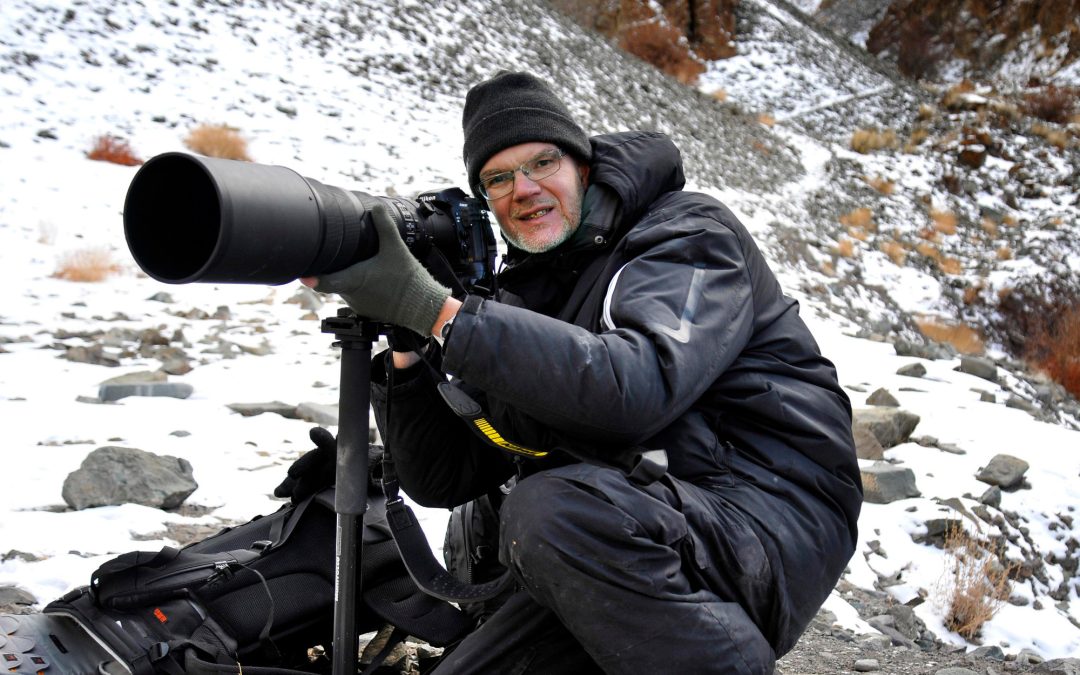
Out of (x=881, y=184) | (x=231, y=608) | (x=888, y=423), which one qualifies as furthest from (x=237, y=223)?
(x=881, y=184)

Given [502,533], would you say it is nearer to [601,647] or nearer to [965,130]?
[601,647]

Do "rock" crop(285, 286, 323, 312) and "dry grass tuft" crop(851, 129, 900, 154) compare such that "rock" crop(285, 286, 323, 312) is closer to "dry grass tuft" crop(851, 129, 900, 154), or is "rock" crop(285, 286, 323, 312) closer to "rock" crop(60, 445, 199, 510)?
"rock" crop(60, 445, 199, 510)

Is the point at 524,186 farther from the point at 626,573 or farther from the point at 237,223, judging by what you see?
the point at 626,573

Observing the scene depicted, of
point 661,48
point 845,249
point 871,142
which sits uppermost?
point 661,48

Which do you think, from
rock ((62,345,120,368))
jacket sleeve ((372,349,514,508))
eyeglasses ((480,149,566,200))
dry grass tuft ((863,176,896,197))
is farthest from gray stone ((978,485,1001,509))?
dry grass tuft ((863,176,896,197))

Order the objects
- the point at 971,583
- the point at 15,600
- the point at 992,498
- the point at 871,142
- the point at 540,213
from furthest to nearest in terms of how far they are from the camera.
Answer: the point at 871,142
the point at 992,498
the point at 971,583
the point at 15,600
the point at 540,213

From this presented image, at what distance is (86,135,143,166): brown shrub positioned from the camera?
22.8ft

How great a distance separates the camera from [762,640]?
5.49ft

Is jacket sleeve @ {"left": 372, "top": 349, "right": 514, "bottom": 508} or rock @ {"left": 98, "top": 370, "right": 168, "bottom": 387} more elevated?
jacket sleeve @ {"left": 372, "top": 349, "right": 514, "bottom": 508}

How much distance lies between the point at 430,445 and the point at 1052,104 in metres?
21.2

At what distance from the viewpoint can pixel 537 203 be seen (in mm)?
2146

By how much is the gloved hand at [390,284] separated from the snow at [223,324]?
1.43 metres

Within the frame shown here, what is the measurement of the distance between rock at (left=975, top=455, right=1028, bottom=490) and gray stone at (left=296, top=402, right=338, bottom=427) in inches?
122

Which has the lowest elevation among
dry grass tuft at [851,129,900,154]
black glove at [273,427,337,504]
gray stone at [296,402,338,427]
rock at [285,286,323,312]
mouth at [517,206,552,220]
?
rock at [285,286,323,312]
